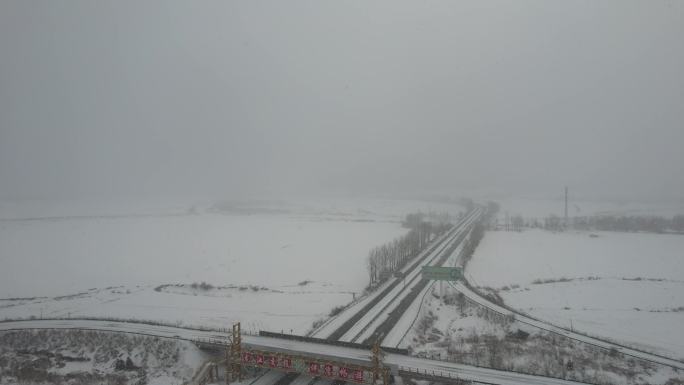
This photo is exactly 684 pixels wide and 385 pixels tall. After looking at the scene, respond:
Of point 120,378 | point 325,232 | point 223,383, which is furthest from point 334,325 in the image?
point 325,232

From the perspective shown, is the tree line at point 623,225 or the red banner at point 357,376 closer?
the red banner at point 357,376

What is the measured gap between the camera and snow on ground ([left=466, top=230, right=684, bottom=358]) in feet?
103

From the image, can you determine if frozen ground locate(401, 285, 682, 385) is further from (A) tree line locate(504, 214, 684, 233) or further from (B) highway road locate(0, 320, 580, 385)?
(A) tree line locate(504, 214, 684, 233)

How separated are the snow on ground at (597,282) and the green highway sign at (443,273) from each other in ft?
22.8

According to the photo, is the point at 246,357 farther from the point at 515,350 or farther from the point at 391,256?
the point at 391,256

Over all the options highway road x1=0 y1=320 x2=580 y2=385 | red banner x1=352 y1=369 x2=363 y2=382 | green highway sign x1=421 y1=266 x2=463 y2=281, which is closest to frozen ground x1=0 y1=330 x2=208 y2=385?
highway road x1=0 y1=320 x2=580 y2=385

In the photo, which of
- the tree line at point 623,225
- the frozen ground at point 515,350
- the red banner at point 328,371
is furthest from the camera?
the tree line at point 623,225

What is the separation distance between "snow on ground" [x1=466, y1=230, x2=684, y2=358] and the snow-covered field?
64.0 feet

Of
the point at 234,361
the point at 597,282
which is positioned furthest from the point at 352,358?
the point at 597,282

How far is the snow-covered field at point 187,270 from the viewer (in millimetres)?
38750

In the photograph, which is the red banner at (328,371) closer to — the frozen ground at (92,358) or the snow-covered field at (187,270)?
the frozen ground at (92,358)

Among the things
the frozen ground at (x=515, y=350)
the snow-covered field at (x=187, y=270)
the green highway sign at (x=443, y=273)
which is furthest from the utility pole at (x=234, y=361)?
the green highway sign at (x=443, y=273)

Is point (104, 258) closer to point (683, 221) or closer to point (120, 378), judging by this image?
point (120, 378)

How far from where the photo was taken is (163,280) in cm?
5144
